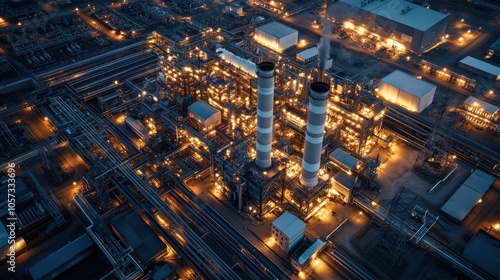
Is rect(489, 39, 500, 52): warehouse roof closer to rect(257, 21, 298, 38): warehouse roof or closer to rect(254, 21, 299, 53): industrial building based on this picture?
rect(254, 21, 299, 53): industrial building

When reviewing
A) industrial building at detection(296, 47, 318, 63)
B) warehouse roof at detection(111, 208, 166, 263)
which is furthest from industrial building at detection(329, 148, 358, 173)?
industrial building at detection(296, 47, 318, 63)

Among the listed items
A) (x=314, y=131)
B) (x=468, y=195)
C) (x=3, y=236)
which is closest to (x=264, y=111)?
(x=314, y=131)

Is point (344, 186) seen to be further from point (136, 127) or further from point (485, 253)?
point (136, 127)

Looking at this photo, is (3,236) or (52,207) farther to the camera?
(52,207)

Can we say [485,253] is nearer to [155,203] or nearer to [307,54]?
[155,203]

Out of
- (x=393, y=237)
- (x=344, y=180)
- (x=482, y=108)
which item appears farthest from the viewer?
(x=482, y=108)

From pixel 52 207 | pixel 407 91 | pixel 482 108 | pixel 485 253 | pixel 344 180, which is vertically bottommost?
pixel 485 253

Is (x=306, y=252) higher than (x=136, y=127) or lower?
lower

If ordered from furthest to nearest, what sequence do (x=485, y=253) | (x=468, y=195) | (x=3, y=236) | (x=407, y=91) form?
(x=407, y=91)
(x=468, y=195)
(x=3, y=236)
(x=485, y=253)

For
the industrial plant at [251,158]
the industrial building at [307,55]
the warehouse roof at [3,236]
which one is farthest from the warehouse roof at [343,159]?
the warehouse roof at [3,236]
